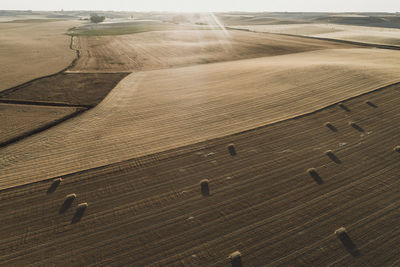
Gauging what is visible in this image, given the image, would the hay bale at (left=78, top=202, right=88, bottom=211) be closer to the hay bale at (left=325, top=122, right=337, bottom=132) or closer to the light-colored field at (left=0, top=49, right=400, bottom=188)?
the light-colored field at (left=0, top=49, right=400, bottom=188)

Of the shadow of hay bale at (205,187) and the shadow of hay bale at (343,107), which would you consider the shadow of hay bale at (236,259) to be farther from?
the shadow of hay bale at (343,107)

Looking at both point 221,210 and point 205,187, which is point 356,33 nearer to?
point 205,187

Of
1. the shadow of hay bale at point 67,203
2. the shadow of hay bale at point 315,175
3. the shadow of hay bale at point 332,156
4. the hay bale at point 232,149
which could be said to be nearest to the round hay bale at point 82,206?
the shadow of hay bale at point 67,203

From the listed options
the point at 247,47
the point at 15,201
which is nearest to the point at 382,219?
the point at 15,201

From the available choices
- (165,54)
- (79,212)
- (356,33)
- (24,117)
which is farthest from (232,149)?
(356,33)

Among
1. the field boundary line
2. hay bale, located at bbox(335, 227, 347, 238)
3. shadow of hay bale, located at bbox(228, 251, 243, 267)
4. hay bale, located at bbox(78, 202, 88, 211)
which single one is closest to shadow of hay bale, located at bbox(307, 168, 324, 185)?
hay bale, located at bbox(335, 227, 347, 238)
